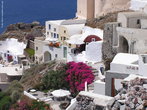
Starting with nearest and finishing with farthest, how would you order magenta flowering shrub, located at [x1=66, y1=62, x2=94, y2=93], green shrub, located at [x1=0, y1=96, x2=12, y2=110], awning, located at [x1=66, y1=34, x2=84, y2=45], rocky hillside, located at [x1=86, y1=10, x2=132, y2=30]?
green shrub, located at [x1=0, y1=96, x2=12, y2=110], magenta flowering shrub, located at [x1=66, y1=62, x2=94, y2=93], awning, located at [x1=66, y1=34, x2=84, y2=45], rocky hillside, located at [x1=86, y1=10, x2=132, y2=30]

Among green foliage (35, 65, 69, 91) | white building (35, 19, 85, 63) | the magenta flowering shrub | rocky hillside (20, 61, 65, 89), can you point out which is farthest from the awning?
green foliage (35, 65, 69, 91)

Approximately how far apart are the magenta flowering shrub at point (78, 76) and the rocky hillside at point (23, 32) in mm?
13912

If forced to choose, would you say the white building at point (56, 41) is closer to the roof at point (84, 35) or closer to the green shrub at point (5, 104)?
the roof at point (84, 35)

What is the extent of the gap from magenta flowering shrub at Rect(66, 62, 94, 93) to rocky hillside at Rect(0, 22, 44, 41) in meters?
13.9

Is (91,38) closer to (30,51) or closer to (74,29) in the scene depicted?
(74,29)

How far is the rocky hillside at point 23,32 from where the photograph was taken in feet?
127

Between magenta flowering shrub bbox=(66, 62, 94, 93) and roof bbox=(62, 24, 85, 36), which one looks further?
roof bbox=(62, 24, 85, 36)

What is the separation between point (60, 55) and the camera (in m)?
28.5

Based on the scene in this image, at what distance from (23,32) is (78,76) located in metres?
20.2

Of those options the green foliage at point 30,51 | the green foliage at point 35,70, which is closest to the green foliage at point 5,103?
the green foliage at point 35,70

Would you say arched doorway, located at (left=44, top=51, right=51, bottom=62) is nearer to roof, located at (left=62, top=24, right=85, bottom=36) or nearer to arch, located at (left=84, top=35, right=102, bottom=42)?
roof, located at (left=62, top=24, right=85, bottom=36)

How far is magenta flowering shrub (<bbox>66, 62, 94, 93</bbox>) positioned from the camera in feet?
74.0

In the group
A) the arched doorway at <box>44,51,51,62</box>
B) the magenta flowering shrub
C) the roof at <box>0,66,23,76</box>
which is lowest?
the roof at <box>0,66,23,76</box>

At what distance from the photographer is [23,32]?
140 ft
